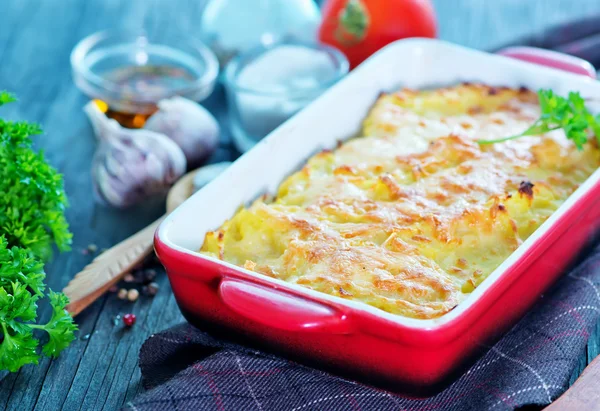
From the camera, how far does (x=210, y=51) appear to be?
12.4ft

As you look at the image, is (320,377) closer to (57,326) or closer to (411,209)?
(411,209)

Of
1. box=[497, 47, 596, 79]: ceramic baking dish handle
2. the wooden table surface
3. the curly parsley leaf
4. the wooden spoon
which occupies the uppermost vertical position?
box=[497, 47, 596, 79]: ceramic baking dish handle

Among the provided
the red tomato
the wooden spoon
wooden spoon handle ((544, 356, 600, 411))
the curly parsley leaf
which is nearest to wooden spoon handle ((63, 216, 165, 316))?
the wooden spoon

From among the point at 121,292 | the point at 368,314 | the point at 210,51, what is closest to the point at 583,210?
the point at 368,314

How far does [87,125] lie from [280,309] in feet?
6.18

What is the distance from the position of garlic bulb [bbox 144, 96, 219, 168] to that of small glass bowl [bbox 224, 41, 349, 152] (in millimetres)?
127

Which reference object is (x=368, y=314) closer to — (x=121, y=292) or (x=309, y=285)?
(x=309, y=285)

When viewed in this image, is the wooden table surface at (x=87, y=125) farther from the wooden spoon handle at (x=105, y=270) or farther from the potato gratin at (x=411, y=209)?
the potato gratin at (x=411, y=209)

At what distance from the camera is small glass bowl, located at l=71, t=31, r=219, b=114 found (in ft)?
11.1

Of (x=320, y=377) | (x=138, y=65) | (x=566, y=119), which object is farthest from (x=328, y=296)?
(x=138, y=65)

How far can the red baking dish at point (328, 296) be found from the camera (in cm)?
182

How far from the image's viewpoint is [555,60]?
3.12 metres

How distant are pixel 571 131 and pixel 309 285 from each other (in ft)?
3.31

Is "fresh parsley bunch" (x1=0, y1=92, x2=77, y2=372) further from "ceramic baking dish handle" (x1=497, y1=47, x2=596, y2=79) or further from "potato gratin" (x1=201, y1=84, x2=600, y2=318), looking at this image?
"ceramic baking dish handle" (x1=497, y1=47, x2=596, y2=79)
